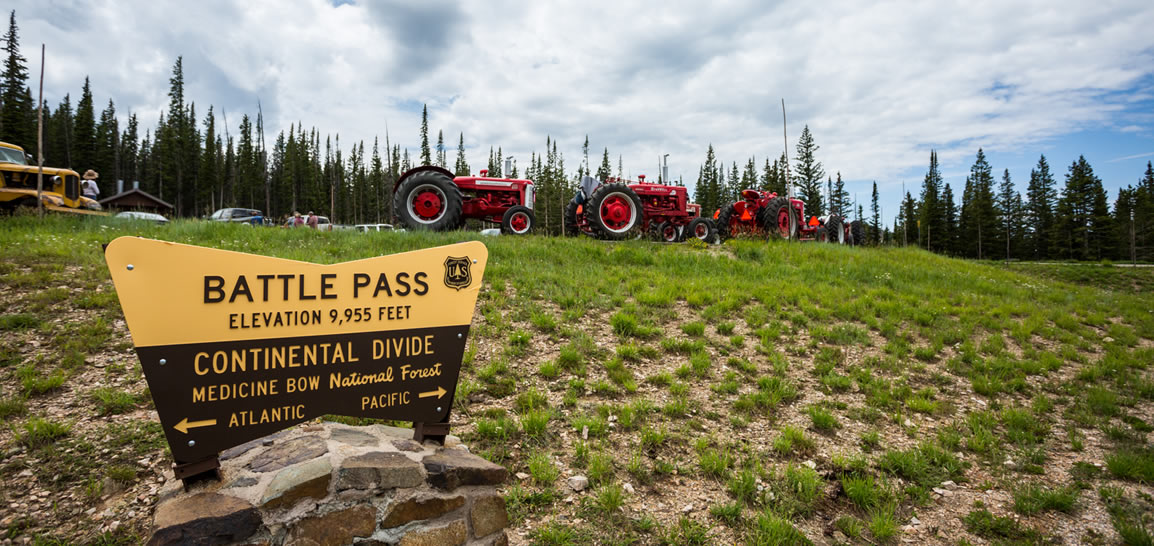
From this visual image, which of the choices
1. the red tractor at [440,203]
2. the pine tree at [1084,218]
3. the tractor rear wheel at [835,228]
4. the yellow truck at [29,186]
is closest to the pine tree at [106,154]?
the yellow truck at [29,186]

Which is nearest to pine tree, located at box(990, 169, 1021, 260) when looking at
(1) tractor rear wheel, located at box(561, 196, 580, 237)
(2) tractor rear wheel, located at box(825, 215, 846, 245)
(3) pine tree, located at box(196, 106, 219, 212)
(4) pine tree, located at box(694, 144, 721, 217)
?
(4) pine tree, located at box(694, 144, 721, 217)

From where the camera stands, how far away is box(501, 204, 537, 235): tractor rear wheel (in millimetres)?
12094

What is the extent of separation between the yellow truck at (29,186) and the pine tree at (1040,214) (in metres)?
74.6

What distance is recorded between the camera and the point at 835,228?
20.9 m

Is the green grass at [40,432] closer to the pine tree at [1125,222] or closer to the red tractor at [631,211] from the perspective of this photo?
the red tractor at [631,211]

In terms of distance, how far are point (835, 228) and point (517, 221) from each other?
15.3 metres

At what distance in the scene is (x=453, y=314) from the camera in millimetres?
3104

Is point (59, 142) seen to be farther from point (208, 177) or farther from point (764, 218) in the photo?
point (764, 218)

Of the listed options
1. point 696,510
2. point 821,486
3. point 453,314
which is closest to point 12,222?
point 453,314

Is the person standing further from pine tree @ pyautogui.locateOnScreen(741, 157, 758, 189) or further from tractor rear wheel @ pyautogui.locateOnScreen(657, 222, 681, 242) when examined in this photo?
pine tree @ pyautogui.locateOnScreen(741, 157, 758, 189)

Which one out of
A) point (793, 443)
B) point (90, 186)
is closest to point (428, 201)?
point (793, 443)

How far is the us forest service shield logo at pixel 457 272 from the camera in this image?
3070mm

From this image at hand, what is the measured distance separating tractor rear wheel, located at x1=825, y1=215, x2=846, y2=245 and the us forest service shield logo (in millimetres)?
20715

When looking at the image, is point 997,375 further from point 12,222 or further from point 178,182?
point 178,182
